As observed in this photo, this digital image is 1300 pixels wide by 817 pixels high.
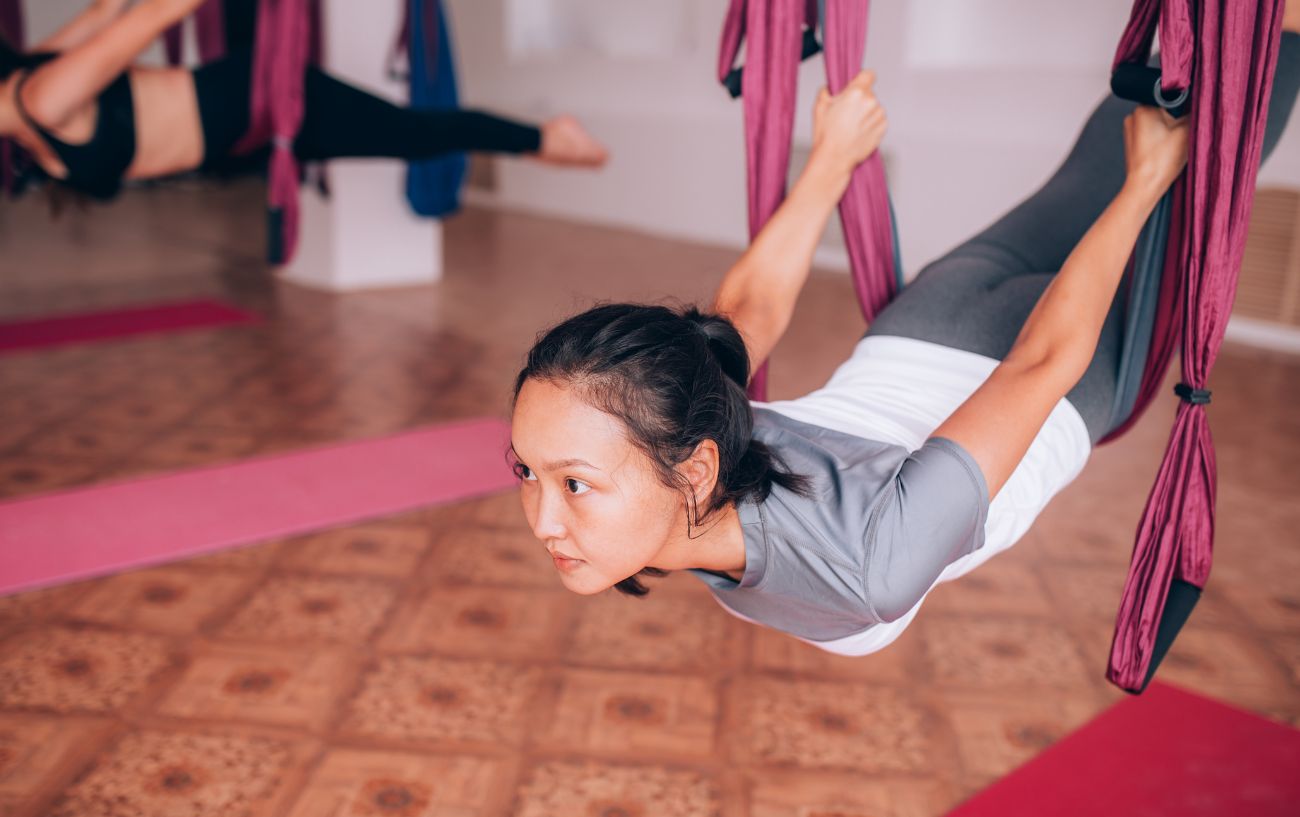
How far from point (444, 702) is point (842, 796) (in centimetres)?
73

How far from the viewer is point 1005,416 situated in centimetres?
128

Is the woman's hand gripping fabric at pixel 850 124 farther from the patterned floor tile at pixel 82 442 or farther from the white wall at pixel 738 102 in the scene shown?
the white wall at pixel 738 102

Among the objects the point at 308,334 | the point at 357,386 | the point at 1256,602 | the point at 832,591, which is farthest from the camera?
the point at 308,334

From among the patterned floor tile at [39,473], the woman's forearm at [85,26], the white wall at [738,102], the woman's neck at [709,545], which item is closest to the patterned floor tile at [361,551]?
the patterned floor tile at [39,473]

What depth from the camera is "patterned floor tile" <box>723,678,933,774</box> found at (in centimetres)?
185

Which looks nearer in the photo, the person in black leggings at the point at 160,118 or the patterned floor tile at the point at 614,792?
the patterned floor tile at the point at 614,792

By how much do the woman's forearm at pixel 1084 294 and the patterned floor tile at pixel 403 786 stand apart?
3.43 ft

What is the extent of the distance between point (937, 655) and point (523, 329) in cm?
301

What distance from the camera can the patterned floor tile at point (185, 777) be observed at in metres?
1.67

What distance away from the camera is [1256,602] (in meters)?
2.47

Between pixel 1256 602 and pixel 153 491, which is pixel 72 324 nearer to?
pixel 153 491

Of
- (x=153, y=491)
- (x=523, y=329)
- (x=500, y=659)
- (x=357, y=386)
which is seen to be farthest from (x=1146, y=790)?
(x=523, y=329)

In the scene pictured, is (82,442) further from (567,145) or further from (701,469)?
(701,469)

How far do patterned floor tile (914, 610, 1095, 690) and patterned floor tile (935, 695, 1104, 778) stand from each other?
6cm
